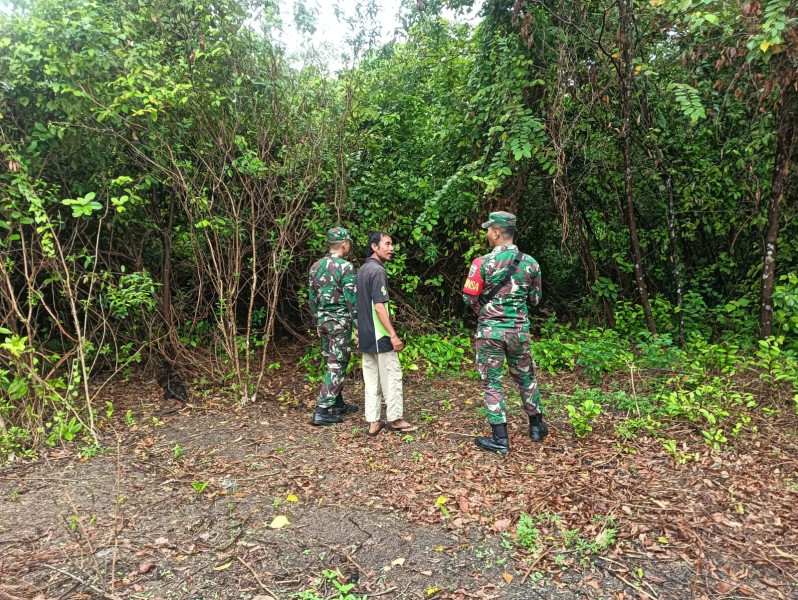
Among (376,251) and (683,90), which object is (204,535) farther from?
(683,90)

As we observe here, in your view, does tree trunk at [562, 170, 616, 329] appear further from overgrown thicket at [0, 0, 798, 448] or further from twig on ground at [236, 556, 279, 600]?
twig on ground at [236, 556, 279, 600]

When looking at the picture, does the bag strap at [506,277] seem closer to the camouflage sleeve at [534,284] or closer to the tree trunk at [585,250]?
the camouflage sleeve at [534,284]

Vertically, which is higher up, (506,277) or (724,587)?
(506,277)

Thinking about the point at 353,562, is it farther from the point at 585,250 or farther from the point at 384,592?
the point at 585,250

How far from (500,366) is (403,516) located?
1.39 meters

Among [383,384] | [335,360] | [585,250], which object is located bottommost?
[383,384]

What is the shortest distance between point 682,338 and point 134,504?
6.05 meters

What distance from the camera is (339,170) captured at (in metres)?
6.03

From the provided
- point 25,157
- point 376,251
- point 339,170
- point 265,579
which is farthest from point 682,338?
point 25,157

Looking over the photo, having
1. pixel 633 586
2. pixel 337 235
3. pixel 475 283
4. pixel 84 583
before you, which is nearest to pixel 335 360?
pixel 337 235

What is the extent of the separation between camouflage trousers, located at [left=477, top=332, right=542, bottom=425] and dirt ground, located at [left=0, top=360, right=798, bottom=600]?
416 millimetres

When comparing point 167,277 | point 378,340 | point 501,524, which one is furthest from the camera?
point 167,277

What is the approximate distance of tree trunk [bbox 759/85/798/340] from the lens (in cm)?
480

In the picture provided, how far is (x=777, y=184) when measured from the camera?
5.10 m
